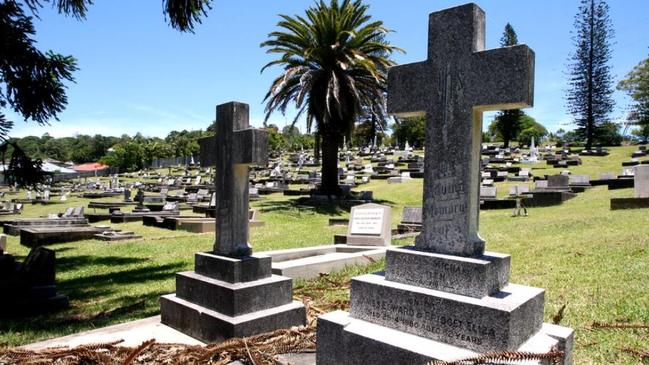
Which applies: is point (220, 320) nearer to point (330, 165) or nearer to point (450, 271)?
point (450, 271)

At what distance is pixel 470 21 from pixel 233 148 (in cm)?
294

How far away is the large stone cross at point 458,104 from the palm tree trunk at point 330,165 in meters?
17.1

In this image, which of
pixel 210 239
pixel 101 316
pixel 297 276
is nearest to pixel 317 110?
pixel 210 239

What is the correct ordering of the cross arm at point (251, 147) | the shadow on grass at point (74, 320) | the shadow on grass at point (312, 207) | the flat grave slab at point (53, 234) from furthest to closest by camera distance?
the shadow on grass at point (312, 207)
the flat grave slab at point (53, 234)
the shadow on grass at point (74, 320)
the cross arm at point (251, 147)

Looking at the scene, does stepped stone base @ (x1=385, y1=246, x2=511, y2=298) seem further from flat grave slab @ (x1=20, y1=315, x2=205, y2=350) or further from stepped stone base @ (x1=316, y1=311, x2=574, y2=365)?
flat grave slab @ (x1=20, y1=315, x2=205, y2=350)

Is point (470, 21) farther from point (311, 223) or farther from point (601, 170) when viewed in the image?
point (601, 170)

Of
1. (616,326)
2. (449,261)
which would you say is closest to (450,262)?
(449,261)

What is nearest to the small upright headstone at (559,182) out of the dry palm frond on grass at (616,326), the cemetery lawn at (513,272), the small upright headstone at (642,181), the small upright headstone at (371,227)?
the cemetery lawn at (513,272)

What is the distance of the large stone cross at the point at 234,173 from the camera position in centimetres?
496

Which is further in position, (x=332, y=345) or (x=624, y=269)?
(x=624, y=269)

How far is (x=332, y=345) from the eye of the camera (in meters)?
3.34

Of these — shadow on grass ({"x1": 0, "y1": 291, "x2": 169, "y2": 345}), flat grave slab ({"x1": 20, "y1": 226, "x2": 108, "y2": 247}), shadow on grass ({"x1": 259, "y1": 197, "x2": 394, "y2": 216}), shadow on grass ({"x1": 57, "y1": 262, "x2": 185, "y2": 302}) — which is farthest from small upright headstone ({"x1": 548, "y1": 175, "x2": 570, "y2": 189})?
shadow on grass ({"x1": 0, "y1": 291, "x2": 169, "y2": 345})

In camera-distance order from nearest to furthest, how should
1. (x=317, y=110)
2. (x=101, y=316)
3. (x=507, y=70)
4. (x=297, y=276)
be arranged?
(x=507, y=70)
(x=101, y=316)
(x=297, y=276)
(x=317, y=110)

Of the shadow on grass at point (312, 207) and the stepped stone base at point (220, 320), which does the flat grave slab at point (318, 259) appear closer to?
the stepped stone base at point (220, 320)
